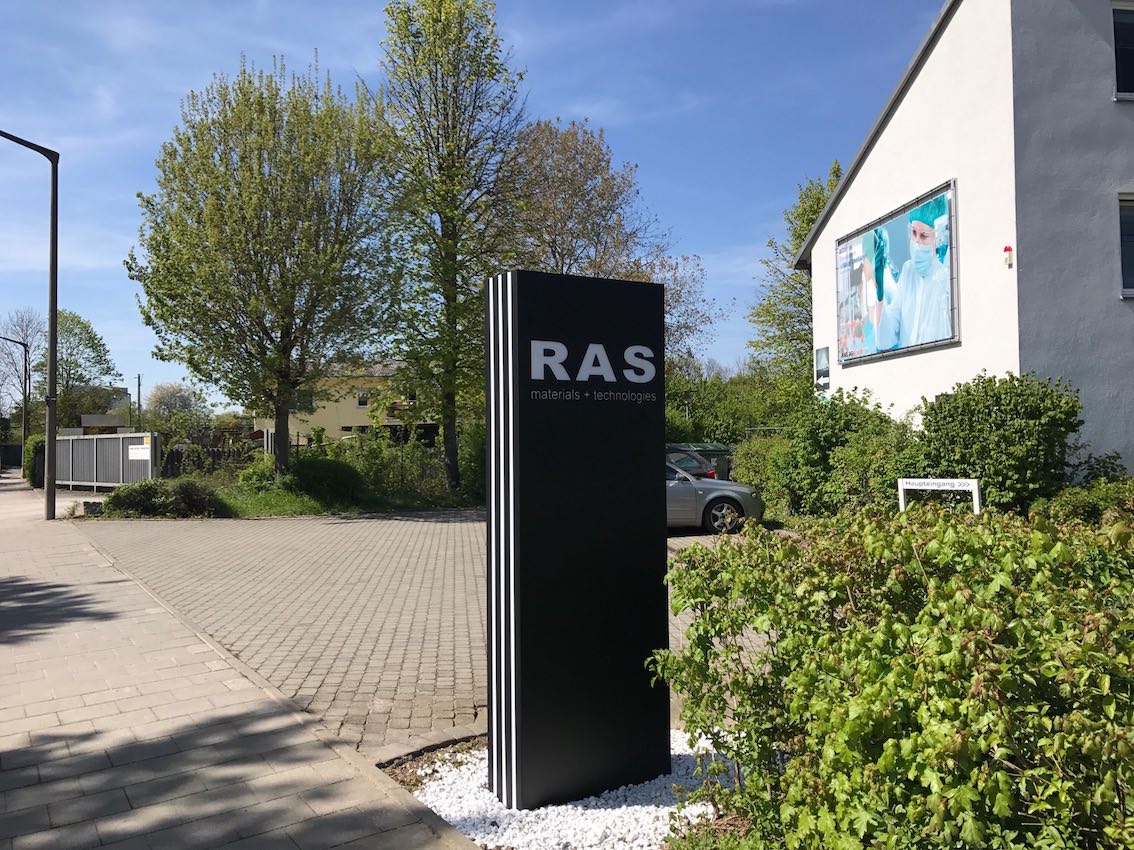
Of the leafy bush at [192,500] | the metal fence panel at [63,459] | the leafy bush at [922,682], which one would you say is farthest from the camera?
the metal fence panel at [63,459]

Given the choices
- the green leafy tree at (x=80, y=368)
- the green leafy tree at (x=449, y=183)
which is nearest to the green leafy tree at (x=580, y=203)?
the green leafy tree at (x=449, y=183)

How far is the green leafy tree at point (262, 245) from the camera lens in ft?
61.6

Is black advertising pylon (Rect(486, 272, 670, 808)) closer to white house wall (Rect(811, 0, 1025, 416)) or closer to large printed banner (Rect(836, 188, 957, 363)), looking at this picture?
white house wall (Rect(811, 0, 1025, 416))

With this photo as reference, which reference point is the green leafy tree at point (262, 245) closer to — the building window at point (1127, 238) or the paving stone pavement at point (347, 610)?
the paving stone pavement at point (347, 610)

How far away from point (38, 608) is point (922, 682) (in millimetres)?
8839

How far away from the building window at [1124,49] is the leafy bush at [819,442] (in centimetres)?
575

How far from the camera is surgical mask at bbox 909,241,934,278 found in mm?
13070

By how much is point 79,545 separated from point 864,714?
1391 centimetres

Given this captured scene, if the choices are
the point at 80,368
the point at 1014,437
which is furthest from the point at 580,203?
the point at 80,368

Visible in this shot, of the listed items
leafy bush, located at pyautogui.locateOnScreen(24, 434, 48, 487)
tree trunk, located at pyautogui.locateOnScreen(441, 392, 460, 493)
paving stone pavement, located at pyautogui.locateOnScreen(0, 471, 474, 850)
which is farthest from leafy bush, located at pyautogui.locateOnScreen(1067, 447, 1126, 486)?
leafy bush, located at pyautogui.locateOnScreen(24, 434, 48, 487)

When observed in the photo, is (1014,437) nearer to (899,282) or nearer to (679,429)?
(899,282)

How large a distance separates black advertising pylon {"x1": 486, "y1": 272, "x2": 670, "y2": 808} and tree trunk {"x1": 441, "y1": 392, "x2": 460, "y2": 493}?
19253 millimetres

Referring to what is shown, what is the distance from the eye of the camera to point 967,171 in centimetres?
1235

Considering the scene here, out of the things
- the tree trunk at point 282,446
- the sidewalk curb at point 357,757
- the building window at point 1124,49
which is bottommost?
the sidewalk curb at point 357,757
